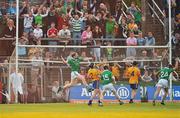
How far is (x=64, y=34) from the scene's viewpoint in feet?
105

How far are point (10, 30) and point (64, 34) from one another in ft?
9.43

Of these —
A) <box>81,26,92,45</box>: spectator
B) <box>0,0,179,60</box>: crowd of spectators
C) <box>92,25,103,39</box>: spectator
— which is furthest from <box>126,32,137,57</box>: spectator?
<box>81,26,92,45</box>: spectator

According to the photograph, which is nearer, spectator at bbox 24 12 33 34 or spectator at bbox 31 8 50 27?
spectator at bbox 24 12 33 34

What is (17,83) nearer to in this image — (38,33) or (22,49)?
(22,49)

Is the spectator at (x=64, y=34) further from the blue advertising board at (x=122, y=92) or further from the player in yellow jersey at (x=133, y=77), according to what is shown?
the player in yellow jersey at (x=133, y=77)

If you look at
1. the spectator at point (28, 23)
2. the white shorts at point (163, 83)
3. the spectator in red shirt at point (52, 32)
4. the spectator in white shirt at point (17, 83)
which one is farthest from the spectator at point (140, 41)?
the spectator in white shirt at point (17, 83)

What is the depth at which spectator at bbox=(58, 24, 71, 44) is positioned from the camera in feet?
105

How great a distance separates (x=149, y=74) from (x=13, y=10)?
8258 millimetres

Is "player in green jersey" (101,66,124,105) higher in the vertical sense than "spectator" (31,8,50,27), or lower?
lower

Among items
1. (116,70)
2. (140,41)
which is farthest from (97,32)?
(116,70)

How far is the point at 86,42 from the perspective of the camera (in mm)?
31906

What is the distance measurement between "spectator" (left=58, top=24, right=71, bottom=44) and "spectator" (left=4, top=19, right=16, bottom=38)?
2.46 m

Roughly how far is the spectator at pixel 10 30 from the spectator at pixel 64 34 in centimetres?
246

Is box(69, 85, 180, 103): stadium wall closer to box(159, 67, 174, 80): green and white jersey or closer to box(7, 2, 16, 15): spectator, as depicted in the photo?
box(159, 67, 174, 80): green and white jersey
